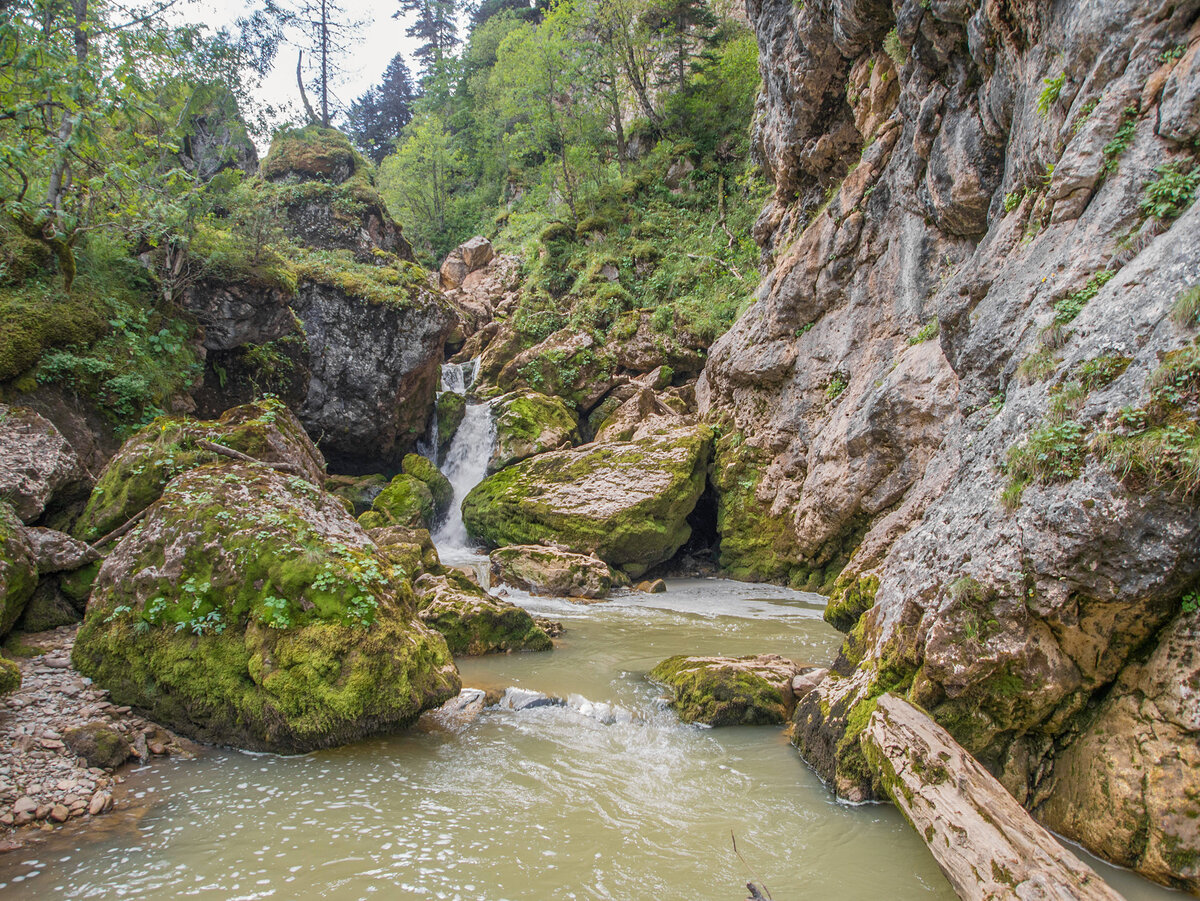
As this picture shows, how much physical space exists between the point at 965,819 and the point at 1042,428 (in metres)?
2.64

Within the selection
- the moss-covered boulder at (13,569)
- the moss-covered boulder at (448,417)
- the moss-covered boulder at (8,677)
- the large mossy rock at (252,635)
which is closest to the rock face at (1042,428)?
the large mossy rock at (252,635)

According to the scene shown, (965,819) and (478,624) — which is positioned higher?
(965,819)

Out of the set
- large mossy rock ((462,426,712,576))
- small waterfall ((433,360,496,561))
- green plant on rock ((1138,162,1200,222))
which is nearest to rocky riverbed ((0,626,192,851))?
green plant on rock ((1138,162,1200,222))

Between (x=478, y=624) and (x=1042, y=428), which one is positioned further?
(x=478, y=624)

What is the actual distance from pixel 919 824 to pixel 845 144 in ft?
49.2

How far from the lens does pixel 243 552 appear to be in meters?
5.46

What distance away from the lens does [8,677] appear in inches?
161

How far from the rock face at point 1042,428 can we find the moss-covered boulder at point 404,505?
1059 centimetres

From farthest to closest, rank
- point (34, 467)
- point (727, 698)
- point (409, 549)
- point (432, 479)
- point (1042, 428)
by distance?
1. point (432, 479)
2. point (409, 549)
3. point (34, 467)
4. point (727, 698)
5. point (1042, 428)

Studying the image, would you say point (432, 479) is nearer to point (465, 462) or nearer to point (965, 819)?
point (465, 462)

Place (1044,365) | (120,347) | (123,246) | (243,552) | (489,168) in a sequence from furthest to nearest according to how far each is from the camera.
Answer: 1. (489,168)
2. (123,246)
3. (120,347)
4. (243,552)
5. (1044,365)

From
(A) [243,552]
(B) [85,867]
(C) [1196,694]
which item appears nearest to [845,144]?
(C) [1196,694]

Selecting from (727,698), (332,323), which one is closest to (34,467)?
(727,698)

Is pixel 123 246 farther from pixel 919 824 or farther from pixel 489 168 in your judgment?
pixel 489 168
